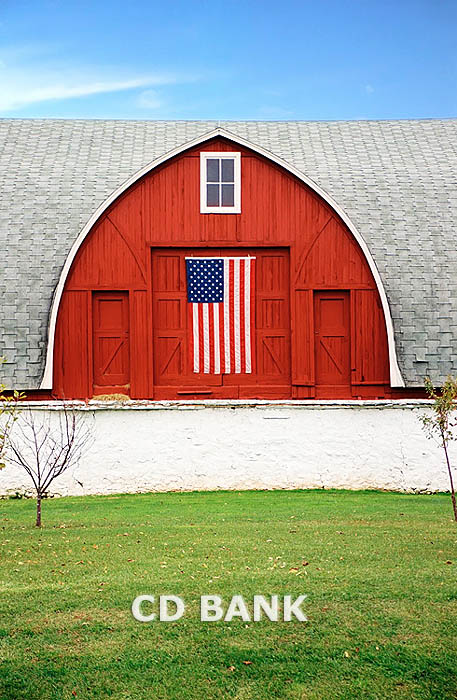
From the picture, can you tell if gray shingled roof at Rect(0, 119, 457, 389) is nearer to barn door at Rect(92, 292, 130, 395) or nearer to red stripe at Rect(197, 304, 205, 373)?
barn door at Rect(92, 292, 130, 395)

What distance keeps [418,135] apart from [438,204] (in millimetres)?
3828

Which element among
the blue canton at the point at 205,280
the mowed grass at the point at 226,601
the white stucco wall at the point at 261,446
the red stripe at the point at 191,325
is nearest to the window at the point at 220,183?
the blue canton at the point at 205,280

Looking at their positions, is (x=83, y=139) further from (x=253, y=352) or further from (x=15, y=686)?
(x=15, y=686)

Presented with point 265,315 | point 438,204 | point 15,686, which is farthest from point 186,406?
point 15,686

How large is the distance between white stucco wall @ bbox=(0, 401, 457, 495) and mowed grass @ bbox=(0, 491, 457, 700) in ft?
13.7

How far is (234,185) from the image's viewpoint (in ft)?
68.6

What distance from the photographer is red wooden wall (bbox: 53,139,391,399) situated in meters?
20.5

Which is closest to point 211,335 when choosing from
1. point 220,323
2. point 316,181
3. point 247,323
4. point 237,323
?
point 220,323

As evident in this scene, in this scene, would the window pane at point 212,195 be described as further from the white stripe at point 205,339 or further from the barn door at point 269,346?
the white stripe at point 205,339

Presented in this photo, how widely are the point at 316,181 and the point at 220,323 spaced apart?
15.8 feet

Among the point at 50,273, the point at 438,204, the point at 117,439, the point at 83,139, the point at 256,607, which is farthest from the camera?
the point at 83,139

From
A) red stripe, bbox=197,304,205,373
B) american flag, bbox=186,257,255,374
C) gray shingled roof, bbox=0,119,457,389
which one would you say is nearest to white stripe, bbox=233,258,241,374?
american flag, bbox=186,257,255,374

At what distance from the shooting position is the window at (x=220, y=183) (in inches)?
816

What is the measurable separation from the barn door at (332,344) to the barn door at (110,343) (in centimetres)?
429
